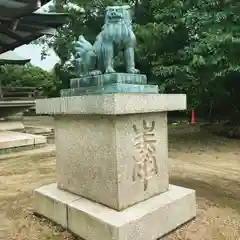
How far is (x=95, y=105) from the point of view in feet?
7.98

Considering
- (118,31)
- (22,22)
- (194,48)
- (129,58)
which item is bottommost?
(129,58)

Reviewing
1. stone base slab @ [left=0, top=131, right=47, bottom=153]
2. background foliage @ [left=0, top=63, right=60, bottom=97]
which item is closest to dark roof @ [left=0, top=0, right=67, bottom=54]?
stone base slab @ [left=0, top=131, right=47, bottom=153]

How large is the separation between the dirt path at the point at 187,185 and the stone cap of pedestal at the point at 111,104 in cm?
110

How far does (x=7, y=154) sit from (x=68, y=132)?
434cm

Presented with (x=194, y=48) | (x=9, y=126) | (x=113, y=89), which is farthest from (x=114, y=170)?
(x=9, y=126)

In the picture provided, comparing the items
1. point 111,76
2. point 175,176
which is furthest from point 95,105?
point 175,176

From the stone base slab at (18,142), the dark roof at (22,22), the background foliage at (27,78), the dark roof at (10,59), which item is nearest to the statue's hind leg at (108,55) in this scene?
the stone base slab at (18,142)

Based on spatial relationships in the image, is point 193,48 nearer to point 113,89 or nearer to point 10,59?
point 113,89

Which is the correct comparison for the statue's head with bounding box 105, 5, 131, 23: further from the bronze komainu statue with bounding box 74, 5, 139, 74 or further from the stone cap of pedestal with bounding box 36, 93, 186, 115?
the stone cap of pedestal with bounding box 36, 93, 186, 115

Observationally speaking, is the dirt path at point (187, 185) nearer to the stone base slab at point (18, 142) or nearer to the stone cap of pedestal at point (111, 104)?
the stone base slab at point (18, 142)

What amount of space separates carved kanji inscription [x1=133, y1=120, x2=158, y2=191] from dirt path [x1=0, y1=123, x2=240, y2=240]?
57 centimetres

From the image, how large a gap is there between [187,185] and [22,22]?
740 centimetres

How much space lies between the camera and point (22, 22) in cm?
919

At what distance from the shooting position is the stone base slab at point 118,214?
93.4 inches
